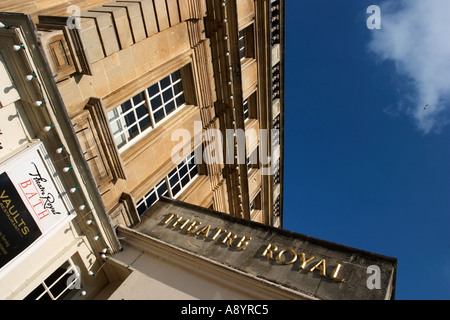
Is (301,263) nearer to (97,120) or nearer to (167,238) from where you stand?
(167,238)

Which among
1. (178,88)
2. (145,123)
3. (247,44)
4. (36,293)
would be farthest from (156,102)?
(247,44)

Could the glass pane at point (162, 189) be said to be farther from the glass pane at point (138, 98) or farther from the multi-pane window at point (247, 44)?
the multi-pane window at point (247, 44)

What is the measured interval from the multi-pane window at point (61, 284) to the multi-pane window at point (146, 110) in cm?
450

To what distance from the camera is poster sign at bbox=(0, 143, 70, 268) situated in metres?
7.96

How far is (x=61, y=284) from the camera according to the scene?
1026 cm

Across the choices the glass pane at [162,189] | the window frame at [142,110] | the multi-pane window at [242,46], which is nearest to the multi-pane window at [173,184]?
the glass pane at [162,189]

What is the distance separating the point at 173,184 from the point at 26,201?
286 inches

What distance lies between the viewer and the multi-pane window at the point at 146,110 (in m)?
11.5

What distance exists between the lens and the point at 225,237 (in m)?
10.9

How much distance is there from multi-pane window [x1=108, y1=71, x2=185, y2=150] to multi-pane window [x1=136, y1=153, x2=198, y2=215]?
2722mm

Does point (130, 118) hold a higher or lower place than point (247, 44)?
lower

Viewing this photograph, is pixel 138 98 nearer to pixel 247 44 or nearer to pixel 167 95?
pixel 167 95
